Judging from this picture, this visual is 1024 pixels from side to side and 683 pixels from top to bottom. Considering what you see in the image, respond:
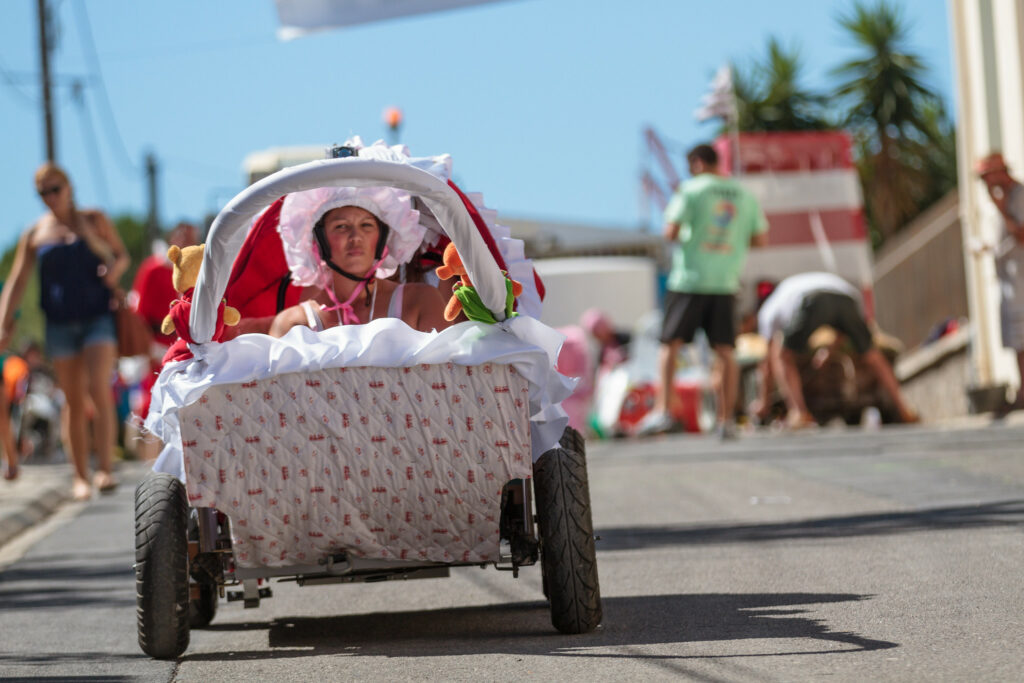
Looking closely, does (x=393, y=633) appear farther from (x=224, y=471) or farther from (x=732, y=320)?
(x=732, y=320)

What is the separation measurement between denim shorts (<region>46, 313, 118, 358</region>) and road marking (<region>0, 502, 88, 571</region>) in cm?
102

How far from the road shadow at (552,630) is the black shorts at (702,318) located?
6629mm

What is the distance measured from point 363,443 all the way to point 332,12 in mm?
4360

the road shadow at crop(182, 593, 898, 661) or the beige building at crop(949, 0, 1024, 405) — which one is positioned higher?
the beige building at crop(949, 0, 1024, 405)

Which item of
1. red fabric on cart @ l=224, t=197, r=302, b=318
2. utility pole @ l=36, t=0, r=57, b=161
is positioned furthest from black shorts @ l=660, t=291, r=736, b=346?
utility pole @ l=36, t=0, r=57, b=161

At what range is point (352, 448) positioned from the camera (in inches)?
189

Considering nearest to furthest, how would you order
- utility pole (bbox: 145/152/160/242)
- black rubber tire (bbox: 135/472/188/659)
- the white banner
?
black rubber tire (bbox: 135/472/188/659), the white banner, utility pole (bbox: 145/152/160/242)

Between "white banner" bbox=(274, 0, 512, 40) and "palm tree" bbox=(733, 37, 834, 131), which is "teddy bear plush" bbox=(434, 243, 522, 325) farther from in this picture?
"palm tree" bbox=(733, 37, 834, 131)

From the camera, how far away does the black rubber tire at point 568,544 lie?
15.8ft

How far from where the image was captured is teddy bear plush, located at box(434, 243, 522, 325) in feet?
15.9

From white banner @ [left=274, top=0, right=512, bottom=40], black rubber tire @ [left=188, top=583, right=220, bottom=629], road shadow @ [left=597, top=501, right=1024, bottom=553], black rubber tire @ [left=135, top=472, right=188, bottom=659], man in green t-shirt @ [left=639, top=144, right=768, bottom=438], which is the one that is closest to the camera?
black rubber tire @ [left=135, top=472, right=188, bottom=659]

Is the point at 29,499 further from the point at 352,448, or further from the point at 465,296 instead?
the point at 465,296

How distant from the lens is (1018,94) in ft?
46.3

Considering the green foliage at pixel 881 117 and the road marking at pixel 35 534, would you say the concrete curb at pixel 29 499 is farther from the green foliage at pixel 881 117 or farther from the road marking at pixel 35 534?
the green foliage at pixel 881 117
